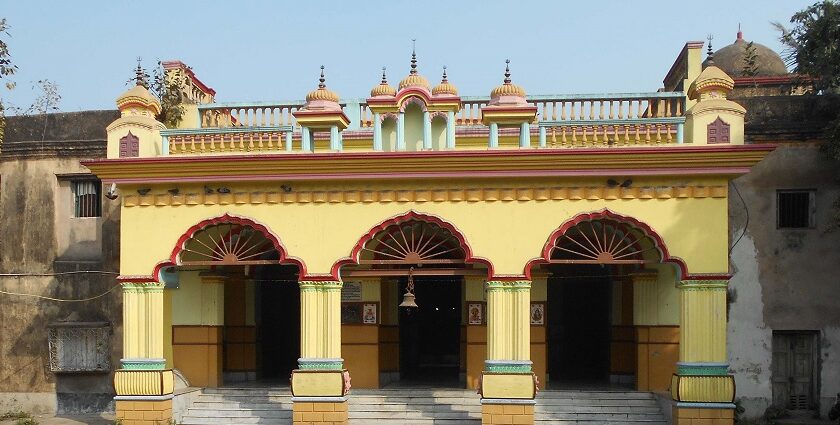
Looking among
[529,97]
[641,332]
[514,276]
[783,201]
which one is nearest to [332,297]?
[514,276]

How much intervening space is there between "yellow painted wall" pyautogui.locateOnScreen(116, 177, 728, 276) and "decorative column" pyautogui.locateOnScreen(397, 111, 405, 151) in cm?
78

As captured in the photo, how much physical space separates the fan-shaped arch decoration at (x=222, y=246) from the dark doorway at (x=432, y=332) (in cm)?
298

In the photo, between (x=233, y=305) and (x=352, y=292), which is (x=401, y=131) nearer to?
(x=352, y=292)

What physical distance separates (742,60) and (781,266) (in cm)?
668

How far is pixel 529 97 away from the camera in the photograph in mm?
12117

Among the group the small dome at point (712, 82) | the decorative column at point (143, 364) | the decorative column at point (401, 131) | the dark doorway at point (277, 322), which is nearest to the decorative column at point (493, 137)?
the decorative column at point (401, 131)

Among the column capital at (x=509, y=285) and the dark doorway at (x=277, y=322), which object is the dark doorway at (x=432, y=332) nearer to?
the dark doorway at (x=277, y=322)

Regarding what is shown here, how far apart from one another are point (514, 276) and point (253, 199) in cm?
348

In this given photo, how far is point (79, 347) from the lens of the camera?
45.0ft

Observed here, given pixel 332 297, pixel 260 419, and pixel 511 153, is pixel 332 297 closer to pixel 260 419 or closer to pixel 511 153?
pixel 260 419

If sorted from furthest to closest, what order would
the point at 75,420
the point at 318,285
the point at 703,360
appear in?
the point at 75,420 → the point at 318,285 → the point at 703,360


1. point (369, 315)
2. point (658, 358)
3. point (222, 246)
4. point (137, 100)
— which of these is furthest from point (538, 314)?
point (137, 100)

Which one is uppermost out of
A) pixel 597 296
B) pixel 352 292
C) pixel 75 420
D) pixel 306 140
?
pixel 306 140

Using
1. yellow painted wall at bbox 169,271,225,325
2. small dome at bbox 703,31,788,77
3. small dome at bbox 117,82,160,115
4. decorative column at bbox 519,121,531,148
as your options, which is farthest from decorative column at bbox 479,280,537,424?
small dome at bbox 703,31,788,77
